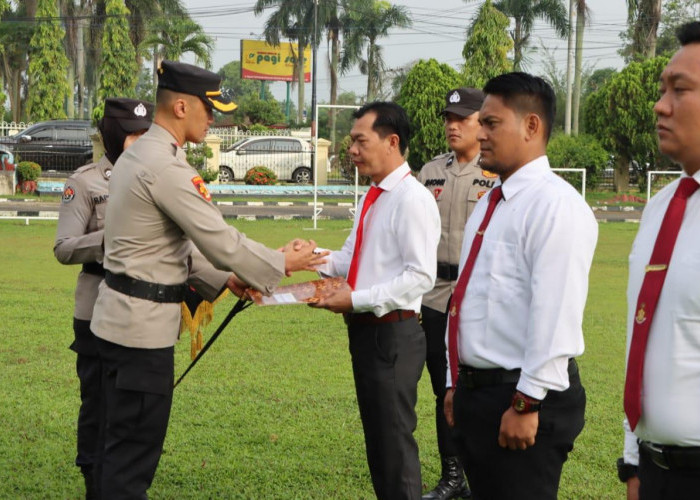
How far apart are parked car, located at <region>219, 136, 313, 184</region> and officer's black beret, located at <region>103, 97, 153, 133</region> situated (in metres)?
29.1

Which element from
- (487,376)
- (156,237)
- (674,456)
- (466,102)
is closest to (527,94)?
(487,376)

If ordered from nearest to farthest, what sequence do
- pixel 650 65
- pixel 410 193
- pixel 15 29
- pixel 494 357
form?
pixel 494 357 < pixel 410 193 < pixel 650 65 < pixel 15 29

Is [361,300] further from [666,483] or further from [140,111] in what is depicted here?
[666,483]

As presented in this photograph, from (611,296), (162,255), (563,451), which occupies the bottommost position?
(611,296)

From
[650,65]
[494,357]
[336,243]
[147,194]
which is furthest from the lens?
[650,65]

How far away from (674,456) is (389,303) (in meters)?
1.78

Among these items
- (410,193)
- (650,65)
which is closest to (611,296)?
(410,193)

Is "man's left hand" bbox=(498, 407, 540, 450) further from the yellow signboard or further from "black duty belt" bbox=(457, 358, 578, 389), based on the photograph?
the yellow signboard

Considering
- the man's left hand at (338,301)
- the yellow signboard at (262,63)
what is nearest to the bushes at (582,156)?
the man's left hand at (338,301)

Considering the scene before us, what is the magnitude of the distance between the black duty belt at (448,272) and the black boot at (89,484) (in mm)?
2143

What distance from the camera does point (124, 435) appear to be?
365cm

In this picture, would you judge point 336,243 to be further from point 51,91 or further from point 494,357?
point 51,91

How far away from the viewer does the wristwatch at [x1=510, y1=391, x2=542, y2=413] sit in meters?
2.73

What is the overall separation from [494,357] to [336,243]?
13.0m
